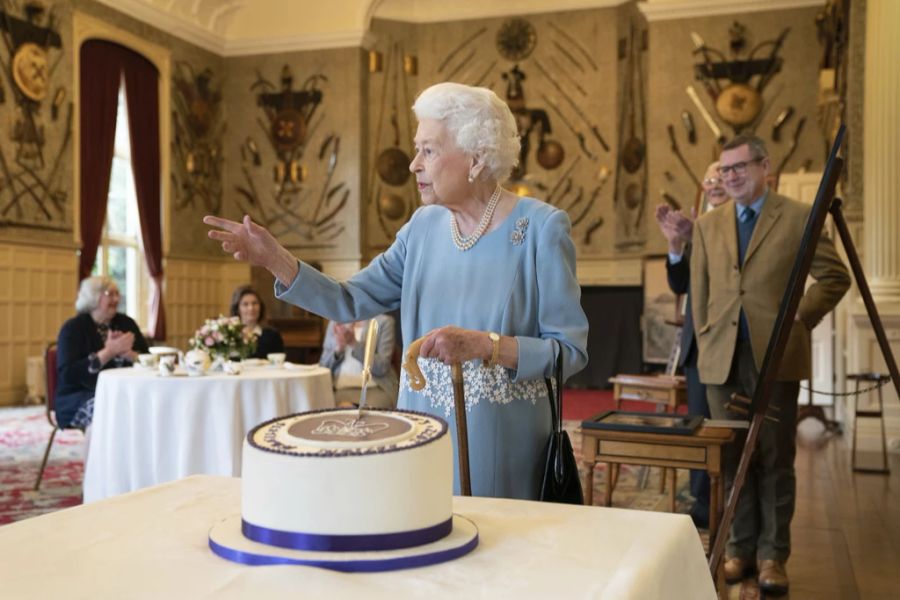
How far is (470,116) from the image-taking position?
1900 mm

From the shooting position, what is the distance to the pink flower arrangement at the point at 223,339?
515 cm

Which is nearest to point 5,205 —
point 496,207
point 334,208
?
point 334,208

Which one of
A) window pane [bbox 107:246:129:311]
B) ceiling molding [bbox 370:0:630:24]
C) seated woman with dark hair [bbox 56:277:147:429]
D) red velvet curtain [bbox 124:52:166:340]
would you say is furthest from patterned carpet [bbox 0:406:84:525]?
ceiling molding [bbox 370:0:630:24]

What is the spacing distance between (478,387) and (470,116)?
1.91 feet

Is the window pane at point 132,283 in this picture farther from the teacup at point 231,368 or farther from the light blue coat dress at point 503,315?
the light blue coat dress at point 503,315

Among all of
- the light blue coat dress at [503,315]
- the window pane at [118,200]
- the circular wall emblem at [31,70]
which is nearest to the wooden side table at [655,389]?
the light blue coat dress at [503,315]

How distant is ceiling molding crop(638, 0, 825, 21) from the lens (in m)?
12.7

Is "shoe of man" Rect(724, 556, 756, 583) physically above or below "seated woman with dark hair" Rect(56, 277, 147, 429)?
below

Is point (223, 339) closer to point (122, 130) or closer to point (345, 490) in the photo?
point (345, 490)

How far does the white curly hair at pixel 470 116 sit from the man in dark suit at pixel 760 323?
186 centimetres

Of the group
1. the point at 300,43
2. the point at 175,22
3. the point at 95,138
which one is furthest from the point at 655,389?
the point at 300,43

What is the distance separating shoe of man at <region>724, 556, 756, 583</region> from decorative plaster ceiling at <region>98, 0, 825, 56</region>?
1237 centimetres

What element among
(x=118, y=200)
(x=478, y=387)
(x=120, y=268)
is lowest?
(x=478, y=387)

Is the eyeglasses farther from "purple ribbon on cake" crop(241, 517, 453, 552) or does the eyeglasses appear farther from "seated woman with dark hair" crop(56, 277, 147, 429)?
"seated woman with dark hair" crop(56, 277, 147, 429)
